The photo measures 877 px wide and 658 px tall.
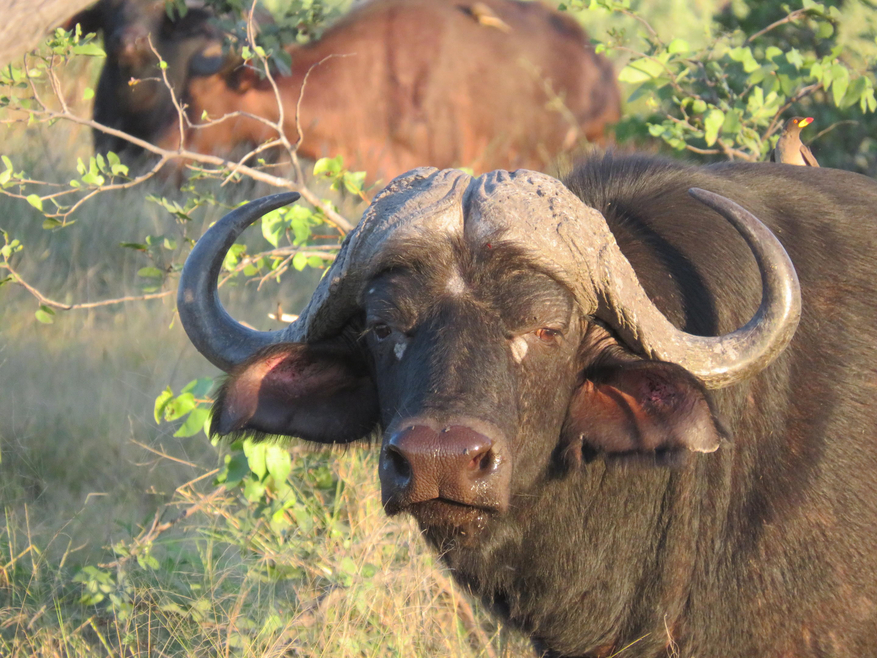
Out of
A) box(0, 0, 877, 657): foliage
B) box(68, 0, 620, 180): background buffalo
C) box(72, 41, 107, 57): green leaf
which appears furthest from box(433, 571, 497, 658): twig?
box(68, 0, 620, 180): background buffalo

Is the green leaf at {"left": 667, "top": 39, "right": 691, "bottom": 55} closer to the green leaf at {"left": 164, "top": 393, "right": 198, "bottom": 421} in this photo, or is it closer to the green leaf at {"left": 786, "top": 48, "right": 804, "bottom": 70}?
the green leaf at {"left": 786, "top": 48, "right": 804, "bottom": 70}

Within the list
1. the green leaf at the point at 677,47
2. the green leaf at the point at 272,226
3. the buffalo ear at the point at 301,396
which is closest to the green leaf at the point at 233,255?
the green leaf at the point at 272,226

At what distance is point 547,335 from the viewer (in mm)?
2371

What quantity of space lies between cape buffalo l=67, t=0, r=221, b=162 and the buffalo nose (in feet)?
20.4

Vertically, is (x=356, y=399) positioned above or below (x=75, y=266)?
above

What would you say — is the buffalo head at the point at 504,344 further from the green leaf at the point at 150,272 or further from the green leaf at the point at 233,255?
the green leaf at the point at 150,272

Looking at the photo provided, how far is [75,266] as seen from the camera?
631 centimetres

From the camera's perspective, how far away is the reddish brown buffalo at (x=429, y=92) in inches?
321

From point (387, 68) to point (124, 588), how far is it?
6.43m

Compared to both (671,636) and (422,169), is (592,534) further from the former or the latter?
(422,169)

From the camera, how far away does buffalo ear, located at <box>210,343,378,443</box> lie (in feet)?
8.59

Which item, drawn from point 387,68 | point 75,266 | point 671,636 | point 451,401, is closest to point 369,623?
point 671,636

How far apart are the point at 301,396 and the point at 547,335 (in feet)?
2.48

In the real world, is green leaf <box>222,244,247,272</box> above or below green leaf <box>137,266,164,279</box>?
above
